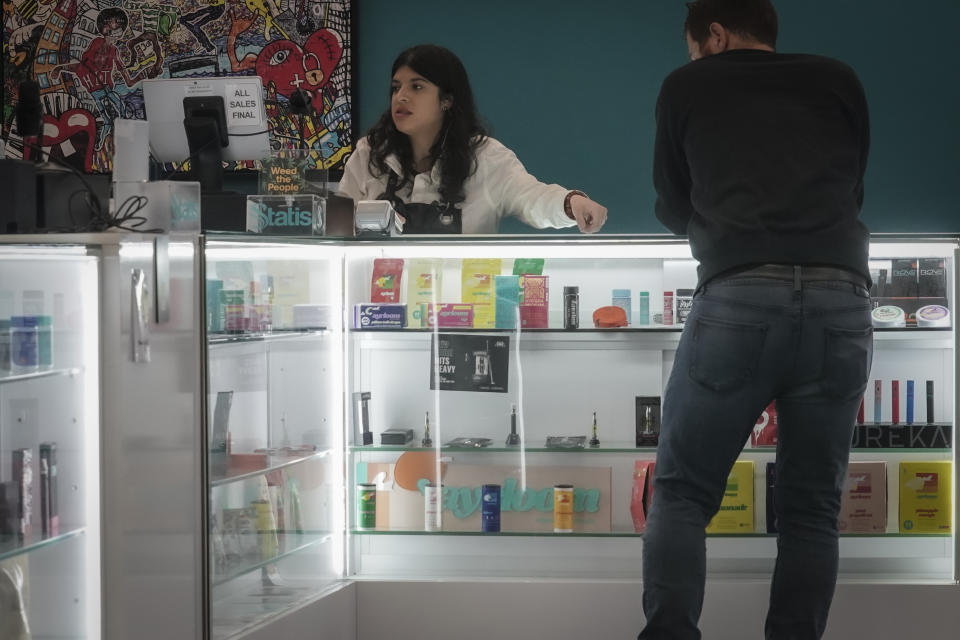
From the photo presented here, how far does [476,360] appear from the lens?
113 inches

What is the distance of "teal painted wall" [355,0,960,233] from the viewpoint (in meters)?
4.50

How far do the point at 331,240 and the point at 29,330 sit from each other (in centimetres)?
86

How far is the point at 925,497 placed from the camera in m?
2.79

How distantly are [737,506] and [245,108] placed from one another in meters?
1.97

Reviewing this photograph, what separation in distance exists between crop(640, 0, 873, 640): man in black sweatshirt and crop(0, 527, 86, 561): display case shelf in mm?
1220

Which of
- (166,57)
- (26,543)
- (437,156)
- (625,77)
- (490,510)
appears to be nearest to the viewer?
(26,543)

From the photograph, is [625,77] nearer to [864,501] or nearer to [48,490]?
[864,501]

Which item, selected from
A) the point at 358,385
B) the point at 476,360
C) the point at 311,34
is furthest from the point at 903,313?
the point at 311,34

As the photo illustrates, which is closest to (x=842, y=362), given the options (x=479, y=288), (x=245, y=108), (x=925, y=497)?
(x=925, y=497)

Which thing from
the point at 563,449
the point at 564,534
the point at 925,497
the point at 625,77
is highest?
the point at 625,77

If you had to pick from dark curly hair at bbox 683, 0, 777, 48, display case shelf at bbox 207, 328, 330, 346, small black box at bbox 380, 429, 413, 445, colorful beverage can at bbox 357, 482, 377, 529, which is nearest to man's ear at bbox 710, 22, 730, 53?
dark curly hair at bbox 683, 0, 777, 48

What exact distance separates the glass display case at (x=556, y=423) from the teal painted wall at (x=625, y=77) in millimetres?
1804

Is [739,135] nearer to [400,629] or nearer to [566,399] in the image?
[566,399]

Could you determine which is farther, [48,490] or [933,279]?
[933,279]
